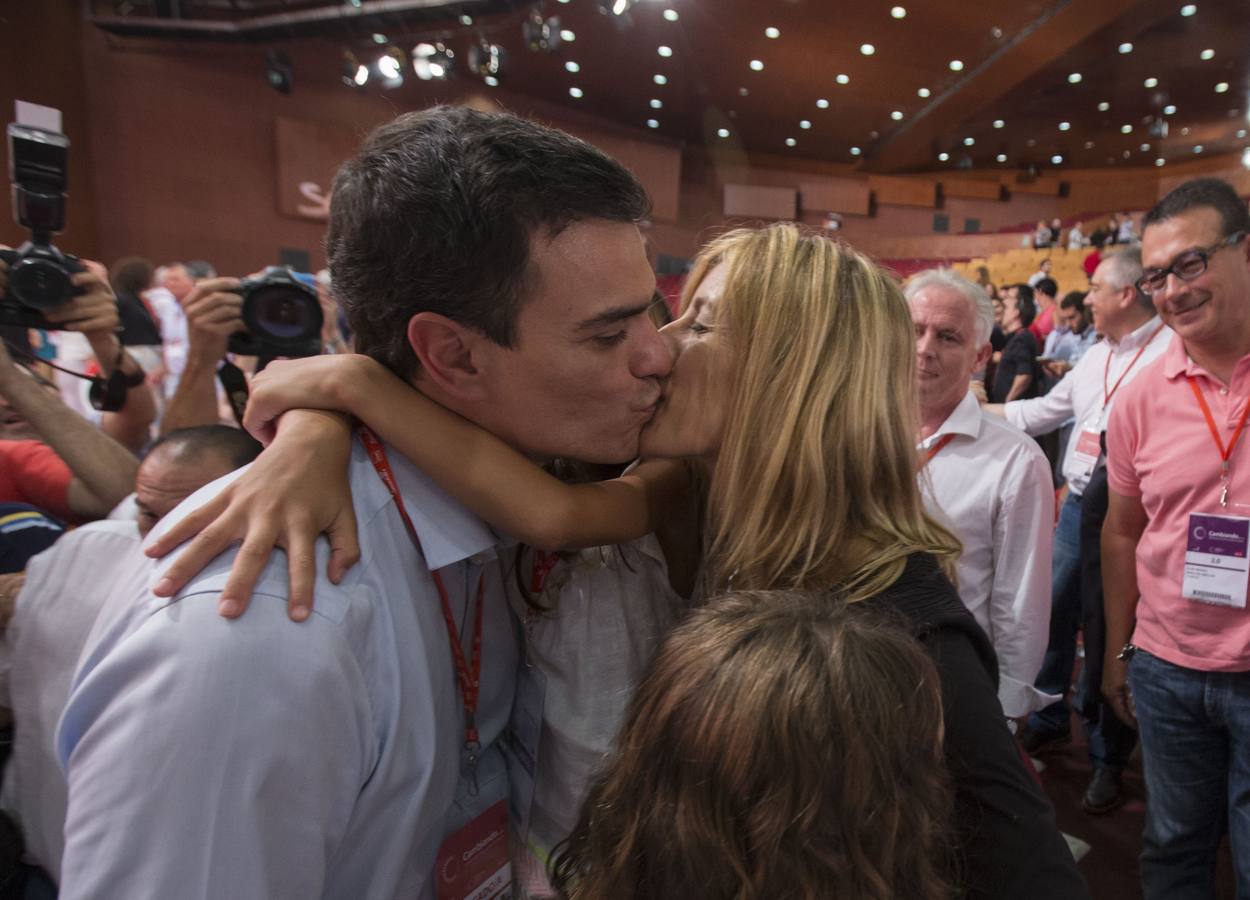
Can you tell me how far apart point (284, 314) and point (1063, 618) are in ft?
9.87

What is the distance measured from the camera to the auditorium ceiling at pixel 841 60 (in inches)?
344

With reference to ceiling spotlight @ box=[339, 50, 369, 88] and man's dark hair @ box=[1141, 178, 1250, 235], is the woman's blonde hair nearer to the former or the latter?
man's dark hair @ box=[1141, 178, 1250, 235]

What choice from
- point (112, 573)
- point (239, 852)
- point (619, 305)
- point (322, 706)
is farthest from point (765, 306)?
point (112, 573)

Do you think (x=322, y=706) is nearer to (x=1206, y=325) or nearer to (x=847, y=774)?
(x=847, y=774)

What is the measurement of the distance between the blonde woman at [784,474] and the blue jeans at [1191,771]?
118 centimetres

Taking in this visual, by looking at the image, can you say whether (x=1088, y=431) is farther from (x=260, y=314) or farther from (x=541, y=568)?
(x=260, y=314)

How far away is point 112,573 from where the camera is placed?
51.2 inches

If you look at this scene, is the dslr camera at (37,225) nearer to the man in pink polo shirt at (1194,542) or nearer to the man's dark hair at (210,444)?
the man's dark hair at (210,444)

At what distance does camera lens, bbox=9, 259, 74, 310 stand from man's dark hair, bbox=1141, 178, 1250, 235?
2500mm

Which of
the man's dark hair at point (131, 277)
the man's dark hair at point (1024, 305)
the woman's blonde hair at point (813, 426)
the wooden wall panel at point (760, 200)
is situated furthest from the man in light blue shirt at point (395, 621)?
the wooden wall panel at point (760, 200)

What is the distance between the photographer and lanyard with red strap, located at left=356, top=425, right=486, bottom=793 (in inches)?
33.1

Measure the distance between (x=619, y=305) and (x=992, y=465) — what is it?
5.00 feet

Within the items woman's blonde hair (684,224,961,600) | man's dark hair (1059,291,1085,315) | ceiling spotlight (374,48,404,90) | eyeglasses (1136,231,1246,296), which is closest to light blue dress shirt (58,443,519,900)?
woman's blonde hair (684,224,961,600)

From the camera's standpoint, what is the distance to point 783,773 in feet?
2.00
